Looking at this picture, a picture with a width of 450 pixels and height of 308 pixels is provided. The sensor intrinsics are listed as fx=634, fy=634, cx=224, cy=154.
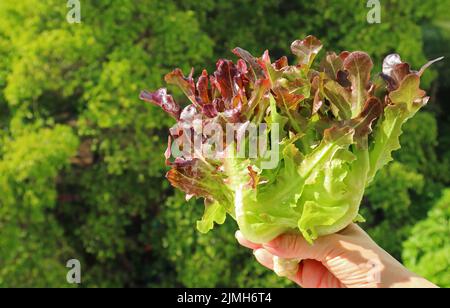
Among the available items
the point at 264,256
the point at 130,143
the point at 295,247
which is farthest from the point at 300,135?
the point at 130,143

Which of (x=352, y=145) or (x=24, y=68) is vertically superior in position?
(x=24, y=68)

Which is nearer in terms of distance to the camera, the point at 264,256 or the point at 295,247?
the point at 295,247

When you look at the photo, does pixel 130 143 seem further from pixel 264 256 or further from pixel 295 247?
pixel 295 247

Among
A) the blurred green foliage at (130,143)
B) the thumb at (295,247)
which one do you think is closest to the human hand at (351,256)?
the thumb at (295,247)

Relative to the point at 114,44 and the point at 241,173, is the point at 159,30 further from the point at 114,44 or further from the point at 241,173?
the point at 241,173

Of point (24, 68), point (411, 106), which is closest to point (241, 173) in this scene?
point (411, 106)

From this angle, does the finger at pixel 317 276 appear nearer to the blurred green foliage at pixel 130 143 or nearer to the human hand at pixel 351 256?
the human hand at pixel 351 256

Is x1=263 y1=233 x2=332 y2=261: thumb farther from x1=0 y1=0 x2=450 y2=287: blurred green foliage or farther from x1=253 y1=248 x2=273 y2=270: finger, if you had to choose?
x1=0 y1=0 x2=450 y2=287: blurred green foliage
